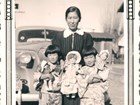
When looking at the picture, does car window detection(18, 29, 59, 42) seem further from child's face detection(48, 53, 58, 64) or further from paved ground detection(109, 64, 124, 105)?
paved ground detection(109, 64, 124, 105)

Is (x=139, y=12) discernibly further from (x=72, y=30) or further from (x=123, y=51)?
(x=72, y=30)

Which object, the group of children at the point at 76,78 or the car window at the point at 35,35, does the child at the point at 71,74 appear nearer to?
the group of children at the point at 76,78

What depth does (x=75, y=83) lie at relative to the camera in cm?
126

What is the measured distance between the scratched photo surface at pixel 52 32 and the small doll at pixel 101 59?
0.01 m

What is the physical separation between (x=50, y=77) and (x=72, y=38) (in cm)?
18

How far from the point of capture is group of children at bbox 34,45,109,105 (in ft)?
4.15

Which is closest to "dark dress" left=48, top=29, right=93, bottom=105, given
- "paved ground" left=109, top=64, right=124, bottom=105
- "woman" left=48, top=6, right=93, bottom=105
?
"woman" left=48, top=6, right=93, bottom=105

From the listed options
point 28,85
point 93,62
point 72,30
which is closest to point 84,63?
point 93,62

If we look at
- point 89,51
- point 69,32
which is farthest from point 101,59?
point 69,32

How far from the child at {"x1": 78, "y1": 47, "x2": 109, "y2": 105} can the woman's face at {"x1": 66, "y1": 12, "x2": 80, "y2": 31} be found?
0.35ft

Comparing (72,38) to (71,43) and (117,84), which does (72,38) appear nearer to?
(71,43)

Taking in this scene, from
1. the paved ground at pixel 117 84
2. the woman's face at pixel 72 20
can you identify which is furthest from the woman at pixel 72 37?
the paved ground at pixel 117 84

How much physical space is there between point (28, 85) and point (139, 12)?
542mm

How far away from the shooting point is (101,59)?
127 centimetres
